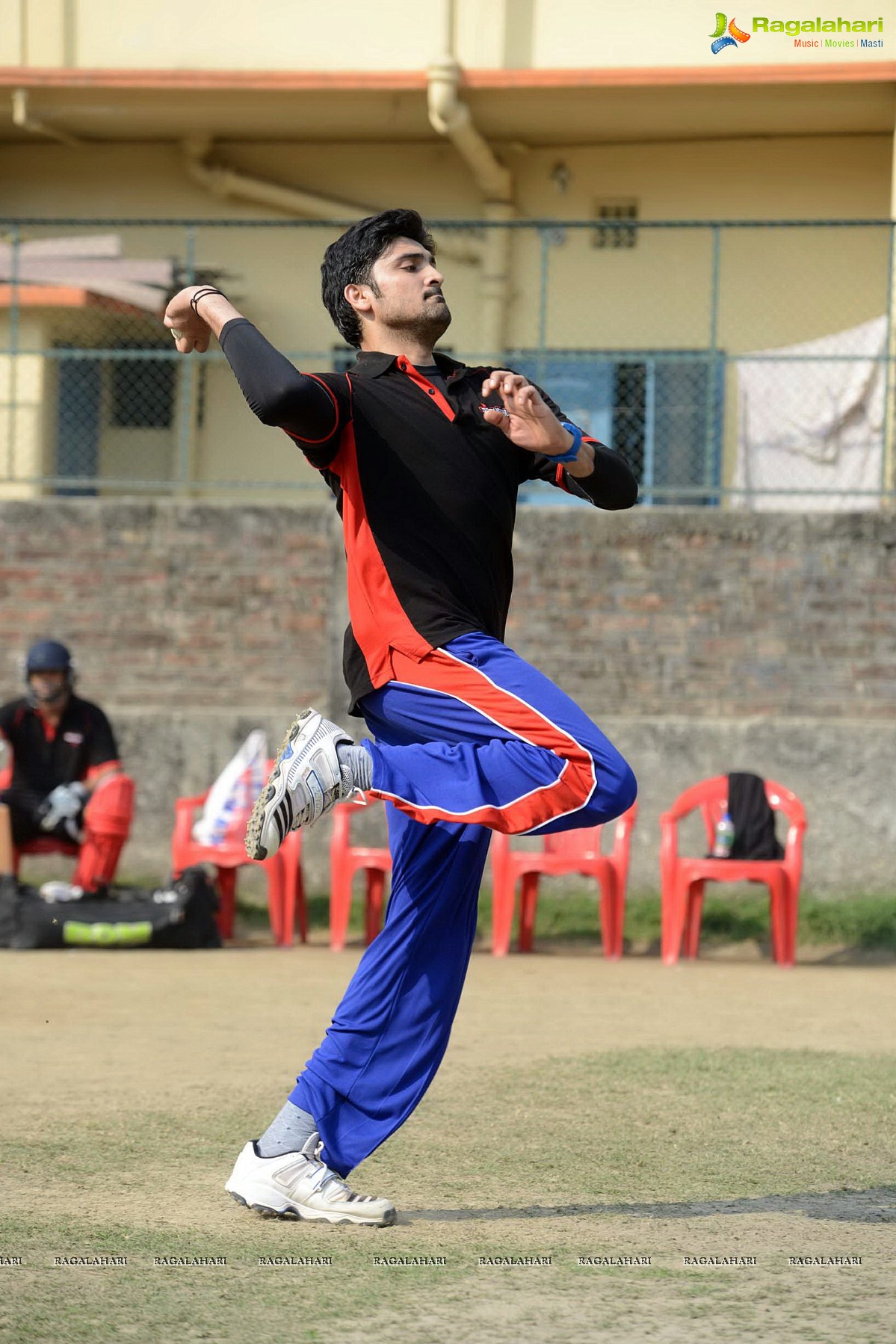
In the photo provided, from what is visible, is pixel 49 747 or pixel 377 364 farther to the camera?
pixel 49 747

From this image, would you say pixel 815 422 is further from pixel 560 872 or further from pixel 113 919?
pixel 113 919

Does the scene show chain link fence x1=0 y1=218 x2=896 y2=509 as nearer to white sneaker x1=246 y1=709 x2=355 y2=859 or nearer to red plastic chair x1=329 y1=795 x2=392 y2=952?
red plastic chair x1=329 y1=795 x2=392 y2=952

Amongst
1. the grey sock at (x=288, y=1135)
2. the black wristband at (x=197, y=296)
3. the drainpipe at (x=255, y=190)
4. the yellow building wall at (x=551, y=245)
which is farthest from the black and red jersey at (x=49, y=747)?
the drainpipe at (x=255, y=190)

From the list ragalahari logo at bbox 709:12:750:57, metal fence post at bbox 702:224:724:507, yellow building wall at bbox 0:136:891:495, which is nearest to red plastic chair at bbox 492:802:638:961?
metal fence post at bbox 702:224:724:507

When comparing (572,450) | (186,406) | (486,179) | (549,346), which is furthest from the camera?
(486,179)

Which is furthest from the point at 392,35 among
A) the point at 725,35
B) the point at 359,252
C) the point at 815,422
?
the point at 359,252

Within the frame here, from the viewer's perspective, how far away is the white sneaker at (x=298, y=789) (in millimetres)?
3605

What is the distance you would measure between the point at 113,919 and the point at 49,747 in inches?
46.1

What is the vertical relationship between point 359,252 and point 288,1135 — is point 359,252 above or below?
above

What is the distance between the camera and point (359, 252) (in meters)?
4.14

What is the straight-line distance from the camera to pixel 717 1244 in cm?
379

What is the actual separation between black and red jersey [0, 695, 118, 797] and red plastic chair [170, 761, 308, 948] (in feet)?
1.98

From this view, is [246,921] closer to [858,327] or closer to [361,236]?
[858,327]

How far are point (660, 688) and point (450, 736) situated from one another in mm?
7707
